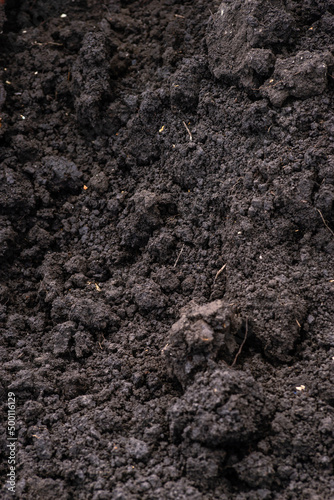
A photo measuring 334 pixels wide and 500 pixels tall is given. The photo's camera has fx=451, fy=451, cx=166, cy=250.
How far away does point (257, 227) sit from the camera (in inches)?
99.1

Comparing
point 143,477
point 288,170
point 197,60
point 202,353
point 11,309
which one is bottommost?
point 143,477

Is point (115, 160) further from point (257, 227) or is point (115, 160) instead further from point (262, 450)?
point (262, 450)

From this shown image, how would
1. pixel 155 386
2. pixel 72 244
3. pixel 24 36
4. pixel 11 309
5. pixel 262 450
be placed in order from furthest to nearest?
1. pixel 24 36
2. pixel 72 244
3. pixel 11 309
4. pixel 155 386
5. pixel 262 450

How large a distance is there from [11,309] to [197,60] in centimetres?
198

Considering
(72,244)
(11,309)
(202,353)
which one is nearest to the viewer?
(202,353)

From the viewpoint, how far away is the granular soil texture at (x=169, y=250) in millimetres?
2064

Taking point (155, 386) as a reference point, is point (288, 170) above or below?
above

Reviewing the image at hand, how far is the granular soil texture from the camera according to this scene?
6.77 ft

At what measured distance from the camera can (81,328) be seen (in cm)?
256

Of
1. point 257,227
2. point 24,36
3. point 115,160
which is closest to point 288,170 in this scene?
point 257,227

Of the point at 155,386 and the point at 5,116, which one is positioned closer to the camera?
the point at 155,386

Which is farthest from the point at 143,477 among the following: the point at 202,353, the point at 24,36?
the point at 24,36

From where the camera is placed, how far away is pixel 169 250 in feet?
8.91

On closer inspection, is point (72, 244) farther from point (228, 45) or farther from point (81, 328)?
point (228, 45)
